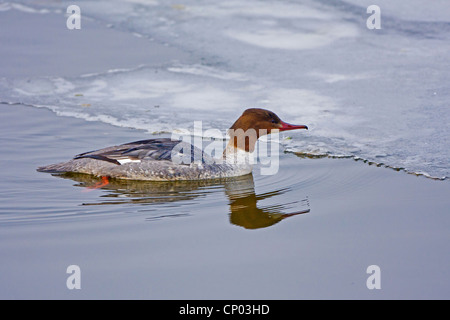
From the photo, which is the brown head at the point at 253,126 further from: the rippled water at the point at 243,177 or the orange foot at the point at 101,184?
the orange foot at the point at 101,184

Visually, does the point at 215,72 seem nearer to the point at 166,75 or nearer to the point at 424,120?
the point at 166,75

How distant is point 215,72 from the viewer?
10.4 meters

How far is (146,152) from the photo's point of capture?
7.09m

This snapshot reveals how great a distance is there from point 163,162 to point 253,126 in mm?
1054

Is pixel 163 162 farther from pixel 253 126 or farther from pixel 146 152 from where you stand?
pixel 253 126

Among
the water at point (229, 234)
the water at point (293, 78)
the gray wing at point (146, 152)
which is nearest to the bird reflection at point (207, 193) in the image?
the water at point (229, 234)

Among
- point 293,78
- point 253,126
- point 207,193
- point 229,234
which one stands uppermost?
point 293,78

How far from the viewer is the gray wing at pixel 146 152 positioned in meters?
7.04

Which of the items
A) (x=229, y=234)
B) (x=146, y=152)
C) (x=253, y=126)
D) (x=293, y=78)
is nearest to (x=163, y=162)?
(x=146, y=152)

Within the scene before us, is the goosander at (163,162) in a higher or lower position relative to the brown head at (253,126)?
lower

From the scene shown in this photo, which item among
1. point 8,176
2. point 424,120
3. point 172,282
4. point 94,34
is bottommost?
point 172,282

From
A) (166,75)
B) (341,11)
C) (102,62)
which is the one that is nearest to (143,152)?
(166,75)

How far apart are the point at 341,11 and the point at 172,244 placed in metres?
8.26

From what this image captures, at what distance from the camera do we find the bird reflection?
582 centimetres
